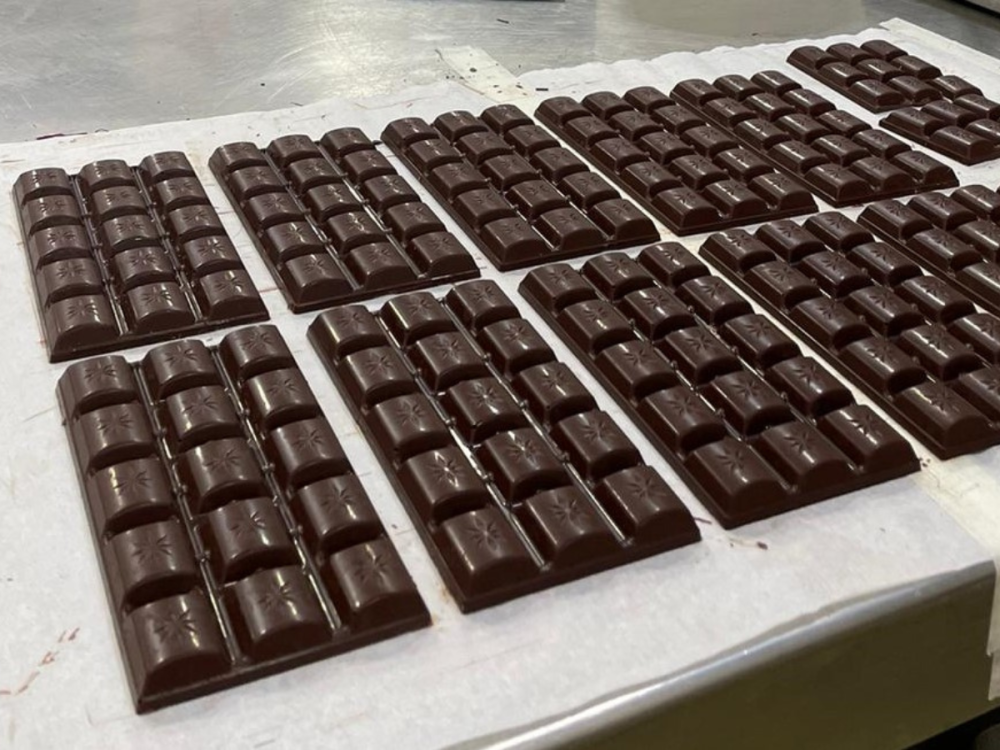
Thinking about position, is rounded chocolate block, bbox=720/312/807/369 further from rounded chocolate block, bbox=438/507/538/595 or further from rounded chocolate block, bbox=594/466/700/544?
rounded chocolate block, bbox=438/507/538/595

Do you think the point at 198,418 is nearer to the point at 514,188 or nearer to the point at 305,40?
the point at 514,188

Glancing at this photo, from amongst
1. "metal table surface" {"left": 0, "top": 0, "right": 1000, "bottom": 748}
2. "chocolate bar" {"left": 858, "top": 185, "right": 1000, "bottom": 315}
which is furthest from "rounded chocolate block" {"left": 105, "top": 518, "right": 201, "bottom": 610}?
"metal table surface" {"left": 0, "top": 0, "right": 1000, "bottom": 748}

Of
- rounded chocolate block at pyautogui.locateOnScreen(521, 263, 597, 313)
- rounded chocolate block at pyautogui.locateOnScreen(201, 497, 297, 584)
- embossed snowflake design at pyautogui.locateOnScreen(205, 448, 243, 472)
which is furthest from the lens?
rounded chocolate block at pyautogui.locateOnScreen(521, 263, 597, 313)

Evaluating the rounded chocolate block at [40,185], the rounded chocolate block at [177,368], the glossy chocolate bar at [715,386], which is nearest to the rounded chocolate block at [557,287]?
the glossy chocolate bar at [715,386]

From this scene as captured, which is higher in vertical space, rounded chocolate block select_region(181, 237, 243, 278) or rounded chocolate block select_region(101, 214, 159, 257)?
rounded chocolate block select_region(181, 237, 243, 278)

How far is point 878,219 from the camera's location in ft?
5.86

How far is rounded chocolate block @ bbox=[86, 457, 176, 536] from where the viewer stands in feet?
3.77

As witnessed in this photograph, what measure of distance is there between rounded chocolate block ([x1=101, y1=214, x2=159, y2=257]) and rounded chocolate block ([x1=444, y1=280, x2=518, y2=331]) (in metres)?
0.49

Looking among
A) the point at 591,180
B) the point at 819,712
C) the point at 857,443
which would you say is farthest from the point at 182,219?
the point at 819,712

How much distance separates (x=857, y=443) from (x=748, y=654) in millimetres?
339

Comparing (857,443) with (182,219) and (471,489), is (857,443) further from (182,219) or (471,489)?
(182,219)

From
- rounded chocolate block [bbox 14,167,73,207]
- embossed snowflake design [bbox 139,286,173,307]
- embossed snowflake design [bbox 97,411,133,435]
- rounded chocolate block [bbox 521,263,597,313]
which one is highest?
embossed snowflake design [bbox 97,411,133,435]

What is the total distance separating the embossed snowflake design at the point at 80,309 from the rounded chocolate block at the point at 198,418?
0.26 meters

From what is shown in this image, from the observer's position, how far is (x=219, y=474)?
1185 millimetres
